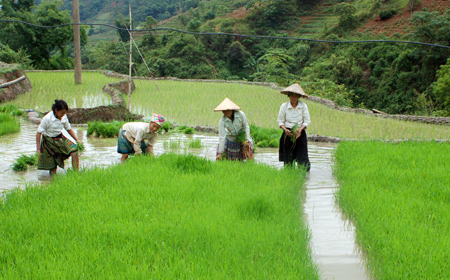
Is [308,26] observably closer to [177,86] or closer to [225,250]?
[177,86]

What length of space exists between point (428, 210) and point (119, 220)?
8.93ft

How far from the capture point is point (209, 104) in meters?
12.3

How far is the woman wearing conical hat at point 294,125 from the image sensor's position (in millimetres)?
5328

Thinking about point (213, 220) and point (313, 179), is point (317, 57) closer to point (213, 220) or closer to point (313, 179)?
point (313, 179)

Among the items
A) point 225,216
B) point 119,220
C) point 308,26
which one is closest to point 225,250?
point 225,216

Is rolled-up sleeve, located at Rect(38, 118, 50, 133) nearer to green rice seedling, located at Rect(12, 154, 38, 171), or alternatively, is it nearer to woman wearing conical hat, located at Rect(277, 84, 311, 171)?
green rice seedling, located at Rect(12, 154, 38, 171)

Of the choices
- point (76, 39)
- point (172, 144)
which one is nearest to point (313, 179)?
point (172, 144)

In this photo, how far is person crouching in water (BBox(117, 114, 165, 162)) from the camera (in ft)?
17.2

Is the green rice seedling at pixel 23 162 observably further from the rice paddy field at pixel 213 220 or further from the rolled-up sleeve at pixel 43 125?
the rice paddy field at pixel 213 220

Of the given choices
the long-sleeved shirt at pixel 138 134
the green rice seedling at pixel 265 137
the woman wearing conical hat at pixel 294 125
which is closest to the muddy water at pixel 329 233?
the woman wearing conical hat at pixel 294 125

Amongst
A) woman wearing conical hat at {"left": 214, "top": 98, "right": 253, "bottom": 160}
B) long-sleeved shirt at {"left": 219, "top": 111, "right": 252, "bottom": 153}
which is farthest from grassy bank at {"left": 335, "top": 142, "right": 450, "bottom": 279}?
long-sleeved shirt at {"left": 219, "top": 111, "right": 252, "bottom": 153}

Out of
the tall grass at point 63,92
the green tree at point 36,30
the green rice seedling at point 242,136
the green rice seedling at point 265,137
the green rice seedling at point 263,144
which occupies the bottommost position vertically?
the green rice seedling at point 263,144

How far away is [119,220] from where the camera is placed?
328cm

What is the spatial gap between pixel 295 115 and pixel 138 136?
2128 mm
